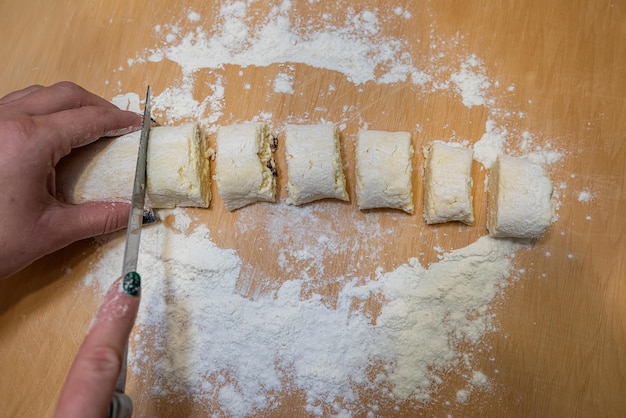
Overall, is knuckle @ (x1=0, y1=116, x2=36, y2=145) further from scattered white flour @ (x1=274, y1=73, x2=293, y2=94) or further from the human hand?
scattered white flour @ (x1=274, y1=73, x2=293, y2=94)

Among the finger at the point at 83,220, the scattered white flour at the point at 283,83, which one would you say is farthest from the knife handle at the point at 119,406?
the scattered white flour at the point at 283,83

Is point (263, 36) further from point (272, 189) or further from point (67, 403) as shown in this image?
point (67, 403)

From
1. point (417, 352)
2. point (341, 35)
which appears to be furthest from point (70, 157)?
point (417, 352)

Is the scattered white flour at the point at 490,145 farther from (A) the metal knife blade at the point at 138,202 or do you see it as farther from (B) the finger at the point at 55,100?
(B) the finger at the point at 55,100

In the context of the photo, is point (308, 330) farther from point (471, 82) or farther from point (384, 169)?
point (471, 82)

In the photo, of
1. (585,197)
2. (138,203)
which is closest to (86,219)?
(138,203)

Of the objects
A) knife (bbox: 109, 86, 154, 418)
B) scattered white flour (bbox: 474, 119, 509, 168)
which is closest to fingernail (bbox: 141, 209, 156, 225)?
knife (bbox: 109, 86, 154, 418)
